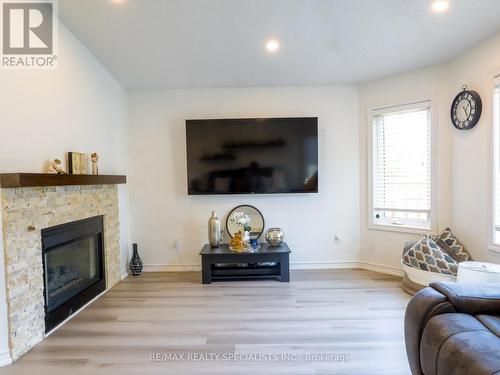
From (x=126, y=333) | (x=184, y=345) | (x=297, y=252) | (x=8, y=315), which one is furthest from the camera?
(x=297, y=252)

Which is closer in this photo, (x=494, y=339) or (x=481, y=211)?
(x=494, y=339)

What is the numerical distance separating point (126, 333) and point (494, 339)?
2464 mm

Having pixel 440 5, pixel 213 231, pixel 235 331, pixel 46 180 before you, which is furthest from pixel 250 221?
pixel 440 5

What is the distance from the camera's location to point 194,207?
4.12m

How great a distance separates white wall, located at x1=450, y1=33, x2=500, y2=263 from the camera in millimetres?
2865

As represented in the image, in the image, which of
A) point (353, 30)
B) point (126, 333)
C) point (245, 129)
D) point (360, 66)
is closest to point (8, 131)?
point (126, 333)

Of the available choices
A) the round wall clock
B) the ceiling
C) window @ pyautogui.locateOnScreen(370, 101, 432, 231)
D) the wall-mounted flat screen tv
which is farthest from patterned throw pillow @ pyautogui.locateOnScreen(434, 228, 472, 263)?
the ceiling

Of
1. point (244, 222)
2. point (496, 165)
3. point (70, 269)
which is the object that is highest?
point (496, 165)

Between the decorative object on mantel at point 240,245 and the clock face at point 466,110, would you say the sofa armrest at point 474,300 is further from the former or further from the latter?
the decorative object on mantel at point 240,245

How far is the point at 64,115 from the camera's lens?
288cm

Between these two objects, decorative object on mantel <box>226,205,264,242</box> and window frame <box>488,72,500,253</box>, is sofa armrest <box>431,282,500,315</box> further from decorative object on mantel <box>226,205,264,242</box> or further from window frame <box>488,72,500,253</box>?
decorative object on mantel <box>226,205,264,242</box>

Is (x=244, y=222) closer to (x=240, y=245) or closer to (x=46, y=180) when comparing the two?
(x=240, y=245)

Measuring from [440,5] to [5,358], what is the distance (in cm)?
432

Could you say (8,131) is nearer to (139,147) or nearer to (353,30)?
(139,147)
